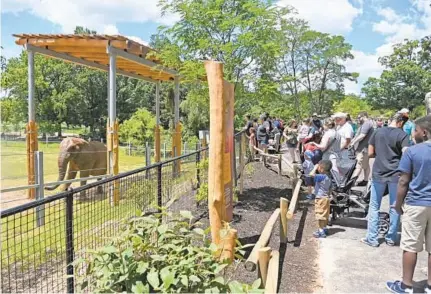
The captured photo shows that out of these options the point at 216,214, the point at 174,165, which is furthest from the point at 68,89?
the point at 216,214

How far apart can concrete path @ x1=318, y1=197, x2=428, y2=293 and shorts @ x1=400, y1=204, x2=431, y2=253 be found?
0.58 m

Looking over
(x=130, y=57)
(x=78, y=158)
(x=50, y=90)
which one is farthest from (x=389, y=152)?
(x=50, y=90)

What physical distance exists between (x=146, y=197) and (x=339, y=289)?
3350 mm

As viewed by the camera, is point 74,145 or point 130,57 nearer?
point 130,57

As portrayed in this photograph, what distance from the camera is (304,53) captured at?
23734 millimetres

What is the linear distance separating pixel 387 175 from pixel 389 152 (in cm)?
33

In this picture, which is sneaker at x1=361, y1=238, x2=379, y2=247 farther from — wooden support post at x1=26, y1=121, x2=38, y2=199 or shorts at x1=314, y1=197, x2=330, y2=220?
wooden support post at x1=26, y1=121, x2=38, y2=199

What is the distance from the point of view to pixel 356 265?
5.00 metres

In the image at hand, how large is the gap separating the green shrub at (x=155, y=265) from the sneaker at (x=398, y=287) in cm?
249

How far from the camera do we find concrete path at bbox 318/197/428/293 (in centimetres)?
443

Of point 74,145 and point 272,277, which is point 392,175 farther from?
point 74,145

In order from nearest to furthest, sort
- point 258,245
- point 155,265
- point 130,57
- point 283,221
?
point 155,265
point 258,245
point 283,221
point 130,57

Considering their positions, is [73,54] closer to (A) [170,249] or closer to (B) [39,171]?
(B) [39,171]

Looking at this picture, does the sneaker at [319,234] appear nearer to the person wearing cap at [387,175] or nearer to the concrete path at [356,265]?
the concrete path at [356,265]
